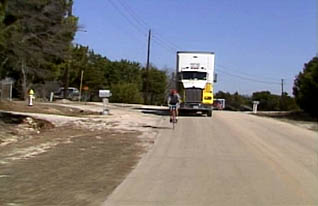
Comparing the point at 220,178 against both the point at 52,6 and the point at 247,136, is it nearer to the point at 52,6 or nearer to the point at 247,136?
the point at 247,136

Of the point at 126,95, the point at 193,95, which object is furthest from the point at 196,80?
the point at 126,95

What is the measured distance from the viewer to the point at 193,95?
39.5 metres

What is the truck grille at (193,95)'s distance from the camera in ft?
129

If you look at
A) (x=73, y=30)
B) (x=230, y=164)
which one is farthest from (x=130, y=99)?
(x=230, y=164)

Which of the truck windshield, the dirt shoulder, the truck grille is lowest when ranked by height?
the dirt shoulder

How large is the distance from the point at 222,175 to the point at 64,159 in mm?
4135

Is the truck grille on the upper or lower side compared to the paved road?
upper

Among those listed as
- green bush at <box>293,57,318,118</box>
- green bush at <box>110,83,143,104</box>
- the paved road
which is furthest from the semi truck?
green bush at <box>110,83,143,104</box>

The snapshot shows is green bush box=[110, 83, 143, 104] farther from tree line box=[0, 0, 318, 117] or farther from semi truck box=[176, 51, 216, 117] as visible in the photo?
semi truck box=[176, 51, 216, 117]

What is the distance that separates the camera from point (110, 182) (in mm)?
10758

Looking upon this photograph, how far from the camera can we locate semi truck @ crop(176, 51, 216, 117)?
3925cm

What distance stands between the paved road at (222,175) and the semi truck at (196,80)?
63.6 ft

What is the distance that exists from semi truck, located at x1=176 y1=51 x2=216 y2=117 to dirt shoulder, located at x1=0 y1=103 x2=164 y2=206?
14.1m

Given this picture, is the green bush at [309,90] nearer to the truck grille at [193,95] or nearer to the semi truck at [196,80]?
the semi truck at [196,80]
